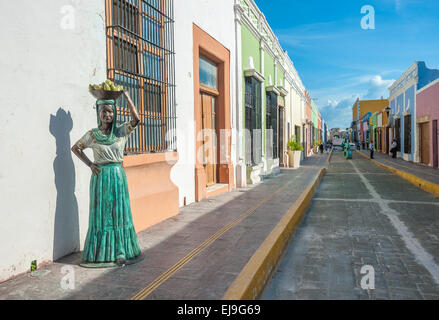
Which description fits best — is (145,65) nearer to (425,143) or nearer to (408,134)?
(425,143)

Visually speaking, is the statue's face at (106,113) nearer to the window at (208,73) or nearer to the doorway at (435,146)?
the window at (208,73)

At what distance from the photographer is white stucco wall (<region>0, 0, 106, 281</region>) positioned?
3.29m

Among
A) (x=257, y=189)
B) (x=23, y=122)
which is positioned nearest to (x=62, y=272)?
(x=23, y=122)

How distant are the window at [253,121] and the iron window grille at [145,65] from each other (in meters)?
5.29

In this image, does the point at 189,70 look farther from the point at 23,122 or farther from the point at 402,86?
the point at 402,86

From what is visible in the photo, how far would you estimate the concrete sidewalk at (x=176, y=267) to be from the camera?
309 cm

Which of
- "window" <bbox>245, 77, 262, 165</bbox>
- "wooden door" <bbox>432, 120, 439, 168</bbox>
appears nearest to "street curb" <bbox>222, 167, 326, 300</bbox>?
"window" <bbox>245, 77, 262, 165</bbox>

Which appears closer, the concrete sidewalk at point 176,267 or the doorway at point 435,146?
the concrete sidewalk at point 176,267

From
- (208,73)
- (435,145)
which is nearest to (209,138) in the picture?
(208,73)

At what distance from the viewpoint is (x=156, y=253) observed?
4.20 m

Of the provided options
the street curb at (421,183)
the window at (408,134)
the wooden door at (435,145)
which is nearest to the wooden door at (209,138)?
the street curb at (421,183)

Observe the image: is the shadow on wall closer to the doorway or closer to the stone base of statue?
the stone base of statue

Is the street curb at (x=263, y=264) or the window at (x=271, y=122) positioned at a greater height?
the window at (x=271, y=122)
